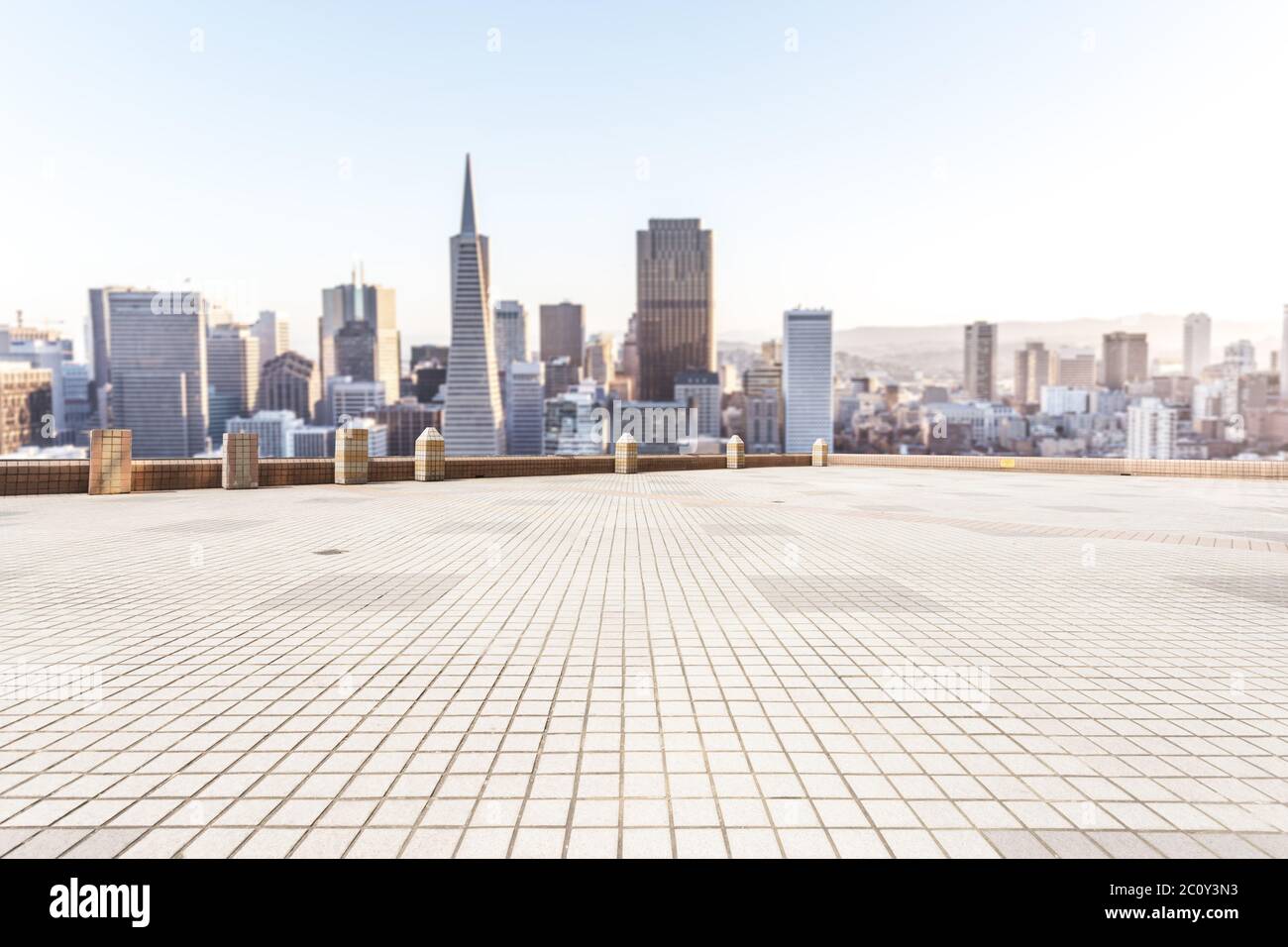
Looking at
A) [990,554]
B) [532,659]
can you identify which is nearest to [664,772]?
[532,659]

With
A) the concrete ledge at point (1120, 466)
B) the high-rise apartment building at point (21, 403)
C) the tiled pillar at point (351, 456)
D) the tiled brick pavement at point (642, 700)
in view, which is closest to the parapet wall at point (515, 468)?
the concrete ledge at point (1120, 466)

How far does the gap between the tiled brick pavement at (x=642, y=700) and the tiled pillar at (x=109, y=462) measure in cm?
678

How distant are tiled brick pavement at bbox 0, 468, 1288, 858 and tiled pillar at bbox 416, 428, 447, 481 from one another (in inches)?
426

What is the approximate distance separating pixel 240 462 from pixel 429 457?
481cm

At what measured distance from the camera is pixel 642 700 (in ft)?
14.8

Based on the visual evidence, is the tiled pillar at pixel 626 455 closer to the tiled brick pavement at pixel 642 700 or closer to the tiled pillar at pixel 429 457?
the tiled pillar at pixel 429 457

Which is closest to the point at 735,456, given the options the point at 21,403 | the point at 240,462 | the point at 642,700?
the point at 240,462

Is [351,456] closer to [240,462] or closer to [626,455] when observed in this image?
[240,462]

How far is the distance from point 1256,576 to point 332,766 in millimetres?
9506

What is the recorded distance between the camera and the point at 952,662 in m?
5.27

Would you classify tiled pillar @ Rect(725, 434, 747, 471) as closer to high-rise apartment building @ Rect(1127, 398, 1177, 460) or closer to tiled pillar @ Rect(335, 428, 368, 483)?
tiled pillar @ Rect(335, 428, 368, 483)

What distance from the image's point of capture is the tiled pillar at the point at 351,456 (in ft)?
62.6

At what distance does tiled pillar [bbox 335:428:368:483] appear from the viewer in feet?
62.6

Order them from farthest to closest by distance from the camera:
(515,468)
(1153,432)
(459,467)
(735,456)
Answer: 1. (1153,432)
2. (735,456)
3. (515,468)
4. (459,467)
